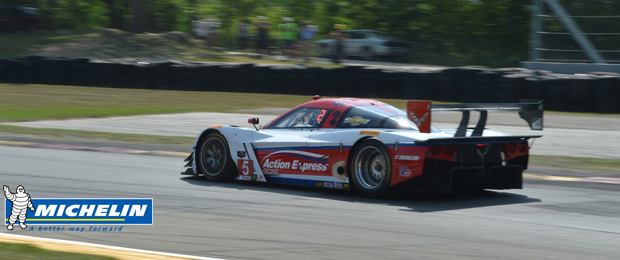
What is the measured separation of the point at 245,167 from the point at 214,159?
58cm

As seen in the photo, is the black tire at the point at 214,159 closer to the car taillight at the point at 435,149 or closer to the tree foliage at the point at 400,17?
the car taillight at the point at 435,149

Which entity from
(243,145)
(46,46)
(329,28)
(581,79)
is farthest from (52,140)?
(329,28)

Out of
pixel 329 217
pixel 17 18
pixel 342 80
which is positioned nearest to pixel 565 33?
pixel 342 80

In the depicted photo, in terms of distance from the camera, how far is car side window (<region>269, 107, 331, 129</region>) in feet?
29.1

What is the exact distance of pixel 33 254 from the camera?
5.20 metres

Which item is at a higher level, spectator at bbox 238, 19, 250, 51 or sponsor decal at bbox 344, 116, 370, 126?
spectator at bbox 238, 19, 250, 51

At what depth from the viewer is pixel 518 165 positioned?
8.32 metres

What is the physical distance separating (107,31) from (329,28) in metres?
10.9

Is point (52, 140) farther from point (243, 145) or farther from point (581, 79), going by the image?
point (581, 79)

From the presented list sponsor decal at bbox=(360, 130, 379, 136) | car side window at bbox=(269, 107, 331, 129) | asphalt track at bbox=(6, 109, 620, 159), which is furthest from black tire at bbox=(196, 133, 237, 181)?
asphalt track at bbox=(6, 109, 620, 159)

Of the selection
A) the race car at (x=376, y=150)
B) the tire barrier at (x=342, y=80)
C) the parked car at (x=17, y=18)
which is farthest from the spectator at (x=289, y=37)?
the race car at (x=376, y=150)

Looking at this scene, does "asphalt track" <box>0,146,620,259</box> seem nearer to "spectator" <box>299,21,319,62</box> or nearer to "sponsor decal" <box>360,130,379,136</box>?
"sponsor decal" <box>360,130,379,136</box>

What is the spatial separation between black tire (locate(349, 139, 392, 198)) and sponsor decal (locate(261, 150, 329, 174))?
0.40 meters

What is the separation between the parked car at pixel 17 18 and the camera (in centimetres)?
3875
